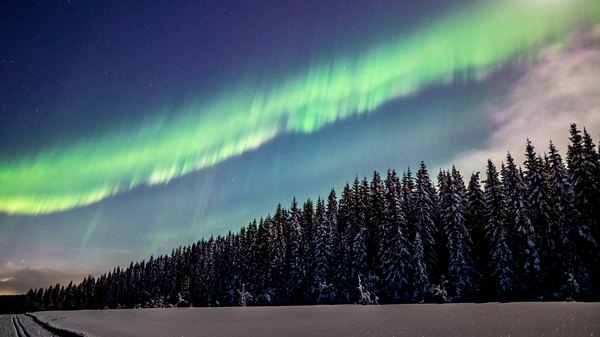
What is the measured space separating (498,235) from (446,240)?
34.9 feet

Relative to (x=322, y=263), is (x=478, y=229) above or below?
above

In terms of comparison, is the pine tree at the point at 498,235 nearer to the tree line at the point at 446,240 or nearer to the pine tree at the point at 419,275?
the tree line at the point at 446,240

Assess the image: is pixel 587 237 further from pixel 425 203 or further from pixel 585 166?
pixel 425 203

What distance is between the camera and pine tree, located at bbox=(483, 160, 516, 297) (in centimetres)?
4297

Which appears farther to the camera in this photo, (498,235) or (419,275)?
(419,275)

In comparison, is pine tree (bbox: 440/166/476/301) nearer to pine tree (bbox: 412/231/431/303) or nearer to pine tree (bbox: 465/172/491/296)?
pine tree (bbox: 465/172/491/296)

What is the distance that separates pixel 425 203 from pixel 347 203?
15627 mm

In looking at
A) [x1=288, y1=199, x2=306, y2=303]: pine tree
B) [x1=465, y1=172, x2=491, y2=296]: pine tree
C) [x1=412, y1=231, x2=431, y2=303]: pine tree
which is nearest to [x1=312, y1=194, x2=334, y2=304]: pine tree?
[x1=288, y1=199, x2=306, y2=303]: pine tree

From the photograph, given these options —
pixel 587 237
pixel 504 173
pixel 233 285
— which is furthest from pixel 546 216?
pixel 233 285

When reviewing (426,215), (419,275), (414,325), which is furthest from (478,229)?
(414,325)

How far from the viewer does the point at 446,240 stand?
184 ft

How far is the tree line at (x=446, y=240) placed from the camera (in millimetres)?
39781

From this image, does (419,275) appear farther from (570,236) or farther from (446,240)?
(570,236)

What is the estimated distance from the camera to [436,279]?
5122 centimetres
